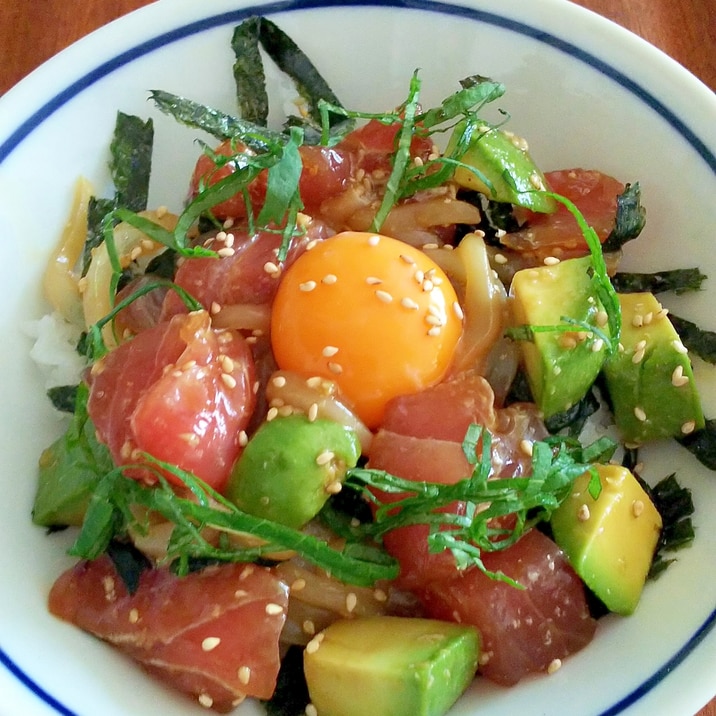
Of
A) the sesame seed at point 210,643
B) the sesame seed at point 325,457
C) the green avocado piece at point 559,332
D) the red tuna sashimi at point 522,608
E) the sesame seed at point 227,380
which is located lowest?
the sesame seed at point 210,643

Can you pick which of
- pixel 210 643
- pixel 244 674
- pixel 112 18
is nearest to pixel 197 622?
pixel 210 643

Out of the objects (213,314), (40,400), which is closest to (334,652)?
(213,314)

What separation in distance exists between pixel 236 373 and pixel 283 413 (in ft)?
0.54

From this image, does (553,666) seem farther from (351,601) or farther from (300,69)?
(300,69)

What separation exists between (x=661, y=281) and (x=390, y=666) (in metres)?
1.31

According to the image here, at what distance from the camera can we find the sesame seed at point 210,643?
1.73 meters

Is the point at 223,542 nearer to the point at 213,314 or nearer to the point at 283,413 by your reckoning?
the point at 283,413

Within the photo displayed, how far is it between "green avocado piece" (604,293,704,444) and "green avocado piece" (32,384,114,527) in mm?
1340

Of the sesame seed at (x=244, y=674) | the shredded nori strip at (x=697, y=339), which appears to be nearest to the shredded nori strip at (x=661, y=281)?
the shredded nori strip at (x=697, y=339)

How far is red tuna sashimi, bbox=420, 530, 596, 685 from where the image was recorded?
1738 mm

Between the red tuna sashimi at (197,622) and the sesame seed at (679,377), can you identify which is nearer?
the red tuna sashimi at (197,622)

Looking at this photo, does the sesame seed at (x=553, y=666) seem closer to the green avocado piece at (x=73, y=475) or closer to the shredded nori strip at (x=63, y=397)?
the green avocado piece at (x=73, y=475)

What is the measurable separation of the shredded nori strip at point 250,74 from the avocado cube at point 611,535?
152cm

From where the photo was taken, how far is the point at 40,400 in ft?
7.13
